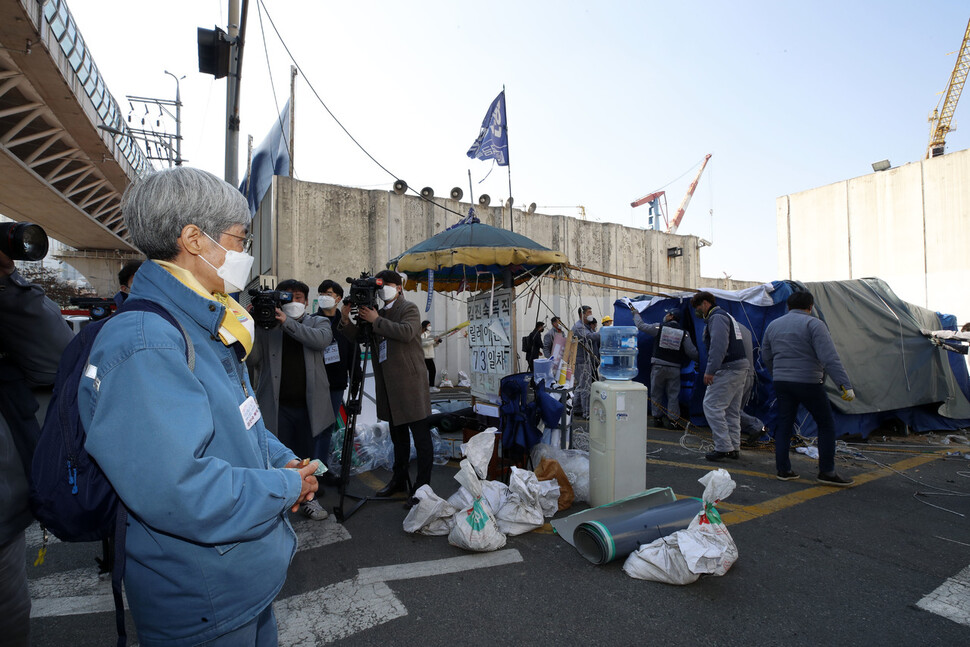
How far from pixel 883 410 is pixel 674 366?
287cm

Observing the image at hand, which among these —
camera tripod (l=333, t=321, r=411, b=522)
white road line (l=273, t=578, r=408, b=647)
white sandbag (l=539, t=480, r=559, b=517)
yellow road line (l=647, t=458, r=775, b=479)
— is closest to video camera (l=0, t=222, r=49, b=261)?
white road line (l=273, t=578, r=408, b=647)

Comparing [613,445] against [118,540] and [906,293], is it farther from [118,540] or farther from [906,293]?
[906,293]

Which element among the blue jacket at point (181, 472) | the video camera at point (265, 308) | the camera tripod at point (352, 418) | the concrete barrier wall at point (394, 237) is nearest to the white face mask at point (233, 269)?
the blue jacket at point (181, 472)

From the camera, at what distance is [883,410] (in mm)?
7066

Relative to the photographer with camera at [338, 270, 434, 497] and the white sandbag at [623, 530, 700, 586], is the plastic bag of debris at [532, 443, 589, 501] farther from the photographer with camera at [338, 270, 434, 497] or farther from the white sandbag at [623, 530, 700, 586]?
the white sandbag at [623, 530, 700, 586]

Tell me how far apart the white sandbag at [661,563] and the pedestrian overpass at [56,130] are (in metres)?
6.69

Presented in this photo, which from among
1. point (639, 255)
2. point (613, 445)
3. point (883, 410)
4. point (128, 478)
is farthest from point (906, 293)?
point (128, 478)

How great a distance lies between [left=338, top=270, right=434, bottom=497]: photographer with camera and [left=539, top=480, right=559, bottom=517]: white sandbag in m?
1.04

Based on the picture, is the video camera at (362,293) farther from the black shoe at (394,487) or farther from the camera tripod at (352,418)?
the black shoe at (394,487)

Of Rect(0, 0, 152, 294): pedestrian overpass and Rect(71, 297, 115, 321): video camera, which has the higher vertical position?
Rect(0, 0, 152, 294): pedestrian overpass

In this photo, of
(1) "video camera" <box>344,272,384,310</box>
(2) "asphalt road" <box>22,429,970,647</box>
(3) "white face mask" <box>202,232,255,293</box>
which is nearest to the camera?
(3) "white face mask" <box>202,232,255,293</box>

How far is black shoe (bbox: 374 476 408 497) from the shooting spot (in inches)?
184

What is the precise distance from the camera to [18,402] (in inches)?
73.2

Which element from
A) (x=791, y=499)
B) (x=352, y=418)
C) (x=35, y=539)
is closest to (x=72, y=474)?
(x=352, y=418)
